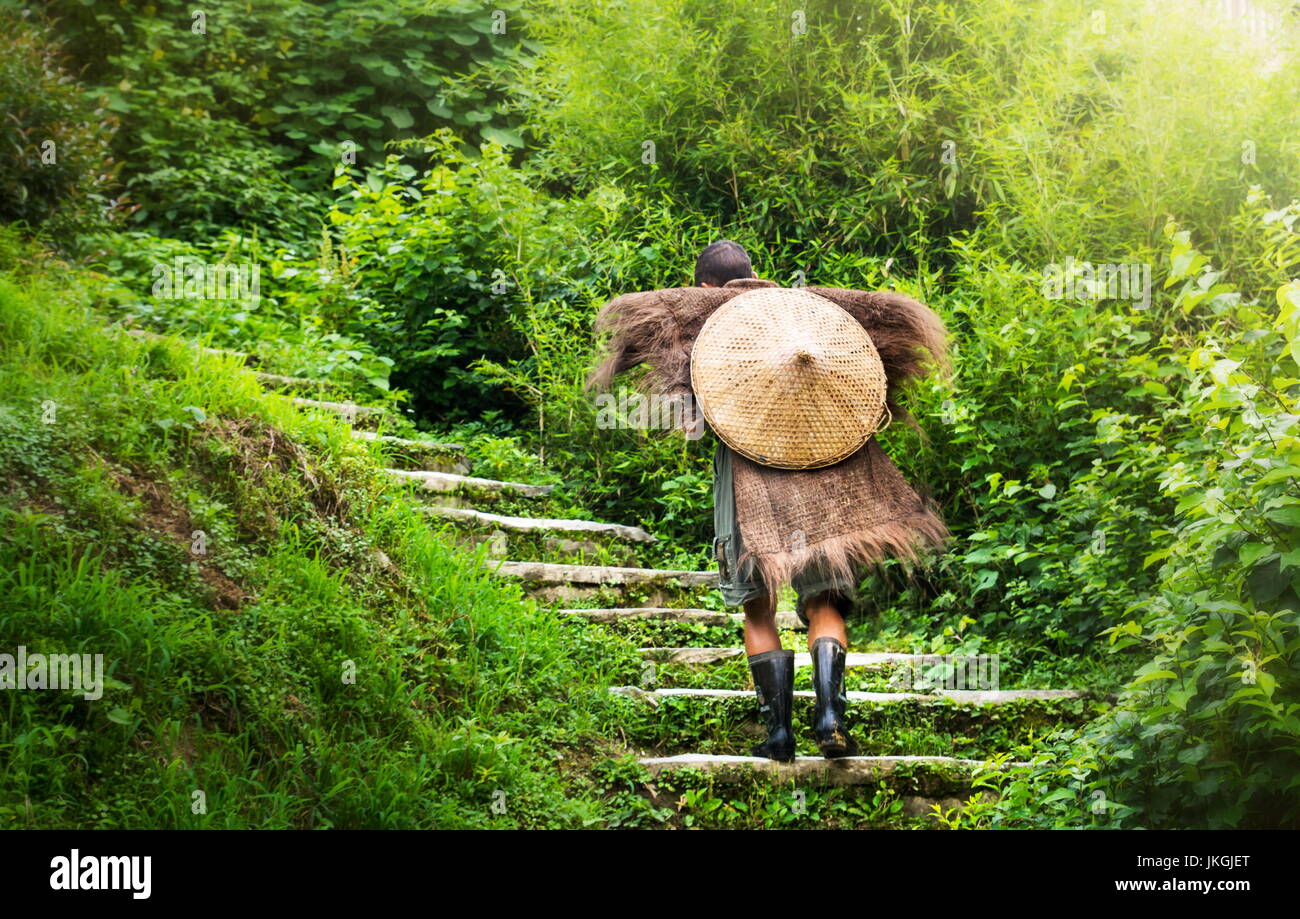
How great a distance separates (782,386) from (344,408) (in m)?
3.00

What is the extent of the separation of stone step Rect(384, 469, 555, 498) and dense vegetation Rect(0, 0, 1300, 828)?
0.31 metres

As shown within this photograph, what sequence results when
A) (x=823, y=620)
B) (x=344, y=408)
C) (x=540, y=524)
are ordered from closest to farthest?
(x=823, y=620) < (x=540, y=524) < (x=344, y=408)

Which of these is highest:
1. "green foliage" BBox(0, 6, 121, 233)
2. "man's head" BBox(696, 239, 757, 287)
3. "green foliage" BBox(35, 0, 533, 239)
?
"green foliage" BBox(35, 0, 533, 239)

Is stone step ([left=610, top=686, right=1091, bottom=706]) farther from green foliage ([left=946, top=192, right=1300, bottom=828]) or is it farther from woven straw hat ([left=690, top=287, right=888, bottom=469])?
woven straw hat ([left=690, top=287, right=888, bottom=469])

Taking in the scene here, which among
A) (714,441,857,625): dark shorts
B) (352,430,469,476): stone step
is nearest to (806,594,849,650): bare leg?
(714,441,857,625): dark shorts

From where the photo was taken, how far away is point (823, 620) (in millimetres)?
3801

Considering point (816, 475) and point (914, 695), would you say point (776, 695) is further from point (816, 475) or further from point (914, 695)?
point (914, 695)

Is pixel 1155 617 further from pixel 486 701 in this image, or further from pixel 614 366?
pixel 486 701

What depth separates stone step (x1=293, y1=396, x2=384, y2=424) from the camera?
5488 mm

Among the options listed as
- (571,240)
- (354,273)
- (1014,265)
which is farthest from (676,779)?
(354,273)

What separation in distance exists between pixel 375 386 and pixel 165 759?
3.69 meters

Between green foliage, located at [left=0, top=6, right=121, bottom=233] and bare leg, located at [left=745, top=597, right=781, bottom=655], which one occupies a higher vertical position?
green foliage, located at [left=0, top=6, right=121, bottom=233]

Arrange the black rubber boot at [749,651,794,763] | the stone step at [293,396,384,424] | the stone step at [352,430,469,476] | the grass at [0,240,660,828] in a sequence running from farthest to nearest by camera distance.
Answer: the stone step at [352,430,469,476] < the stone step at [293,396,384,424] < the black rubber boot at [749,651,794,763] < the grass at [0,240,660,828]

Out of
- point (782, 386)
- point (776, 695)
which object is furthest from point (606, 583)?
point (782, 386)
